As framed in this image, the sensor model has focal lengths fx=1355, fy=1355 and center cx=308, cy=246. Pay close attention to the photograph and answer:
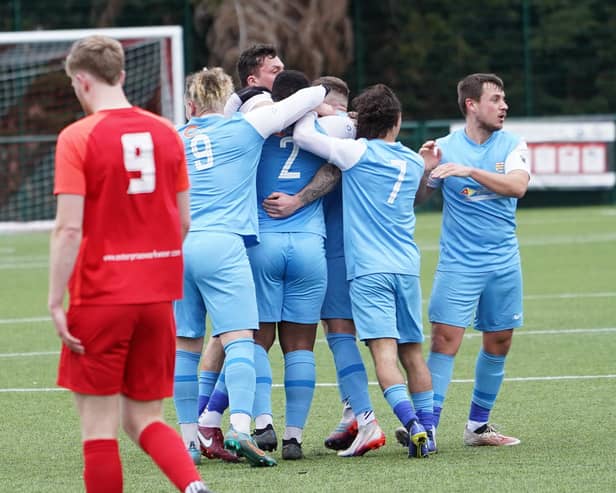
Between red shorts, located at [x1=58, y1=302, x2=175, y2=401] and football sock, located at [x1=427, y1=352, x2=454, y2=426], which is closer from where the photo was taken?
red shorts, located at [x1=58, y1=302, x2=175, y2=401]

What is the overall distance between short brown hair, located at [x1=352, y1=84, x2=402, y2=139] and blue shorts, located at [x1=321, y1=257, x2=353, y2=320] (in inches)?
29.4

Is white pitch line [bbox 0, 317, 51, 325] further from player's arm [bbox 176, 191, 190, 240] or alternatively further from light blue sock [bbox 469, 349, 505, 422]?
player's arm [bbox 176, 191, 190, 240]

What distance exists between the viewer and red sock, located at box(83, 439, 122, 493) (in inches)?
203

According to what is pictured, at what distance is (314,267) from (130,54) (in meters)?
15.1

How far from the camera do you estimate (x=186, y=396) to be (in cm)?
698

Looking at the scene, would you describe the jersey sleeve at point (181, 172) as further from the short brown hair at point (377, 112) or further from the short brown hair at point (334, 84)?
the short brown hair at point (334, 84)

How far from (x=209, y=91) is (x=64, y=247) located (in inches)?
84.9

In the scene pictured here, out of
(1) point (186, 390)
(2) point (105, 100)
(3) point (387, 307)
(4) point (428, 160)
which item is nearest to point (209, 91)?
(4) point (428, 160)

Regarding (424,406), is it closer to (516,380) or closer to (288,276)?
(288,276)

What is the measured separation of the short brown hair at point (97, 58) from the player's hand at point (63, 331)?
2.91ft

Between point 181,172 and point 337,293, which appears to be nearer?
point 181,172

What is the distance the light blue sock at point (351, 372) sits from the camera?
Result: 23.4 ft

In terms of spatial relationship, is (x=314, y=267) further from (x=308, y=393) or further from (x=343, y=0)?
(x=343, y=0)

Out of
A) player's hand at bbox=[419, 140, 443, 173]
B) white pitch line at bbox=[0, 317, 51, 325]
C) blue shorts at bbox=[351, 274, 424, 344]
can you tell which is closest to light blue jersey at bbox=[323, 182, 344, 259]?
blue shorts at bbox=[351, 274, 424, 344]
